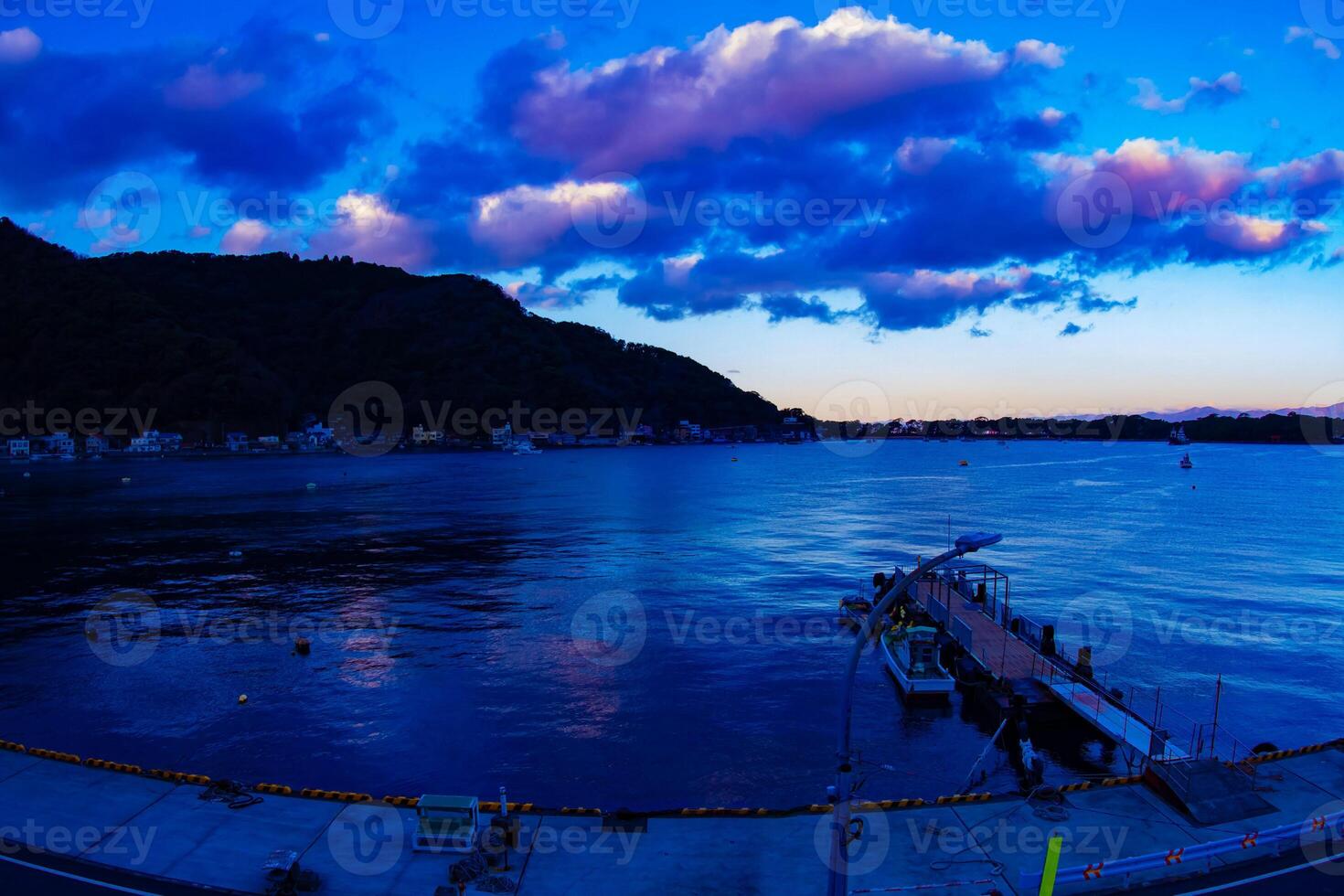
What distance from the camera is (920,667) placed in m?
37.3

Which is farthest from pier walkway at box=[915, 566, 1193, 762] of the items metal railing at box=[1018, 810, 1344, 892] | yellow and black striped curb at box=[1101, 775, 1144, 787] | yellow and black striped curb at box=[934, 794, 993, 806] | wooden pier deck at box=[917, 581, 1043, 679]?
yellow and black striped curb at box=[934, 794, 993, 806]

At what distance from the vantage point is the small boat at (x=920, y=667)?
36219 millimetres

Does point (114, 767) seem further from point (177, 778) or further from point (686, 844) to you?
point (686, 844)

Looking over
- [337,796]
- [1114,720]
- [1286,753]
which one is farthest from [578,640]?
[1286,753]

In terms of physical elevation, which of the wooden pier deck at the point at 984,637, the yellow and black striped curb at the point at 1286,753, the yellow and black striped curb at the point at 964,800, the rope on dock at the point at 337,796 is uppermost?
the yellow and black striped curb at the point at 1286,753

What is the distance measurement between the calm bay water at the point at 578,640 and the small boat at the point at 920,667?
1.07 m

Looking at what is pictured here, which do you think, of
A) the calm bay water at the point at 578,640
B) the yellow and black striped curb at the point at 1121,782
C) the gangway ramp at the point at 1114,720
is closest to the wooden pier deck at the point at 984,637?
the gangway ramp at the point at 1114,720

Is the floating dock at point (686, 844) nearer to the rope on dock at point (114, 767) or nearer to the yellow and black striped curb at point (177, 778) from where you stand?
the yellow and black striped curb at point (177, 778)

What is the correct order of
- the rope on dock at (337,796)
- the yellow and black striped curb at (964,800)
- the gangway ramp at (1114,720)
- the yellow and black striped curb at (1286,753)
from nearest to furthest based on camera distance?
the yellow and black striped curb at (964,800)
the rope on dock at (337,796)
the yellow and black striped curb at (1286,753)
the gangway ramp at (1114,720)

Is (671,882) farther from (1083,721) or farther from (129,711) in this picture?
(129,711)

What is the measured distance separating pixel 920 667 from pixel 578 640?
19.9 meters

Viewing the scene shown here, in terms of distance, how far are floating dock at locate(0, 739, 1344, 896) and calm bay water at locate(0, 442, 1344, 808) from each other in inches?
274

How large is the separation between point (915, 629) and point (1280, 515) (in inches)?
4128

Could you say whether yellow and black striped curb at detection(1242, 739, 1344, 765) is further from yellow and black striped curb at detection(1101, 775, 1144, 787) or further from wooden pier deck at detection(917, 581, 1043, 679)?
wooden pier deck at detection(917, 581, 1043, 679)
